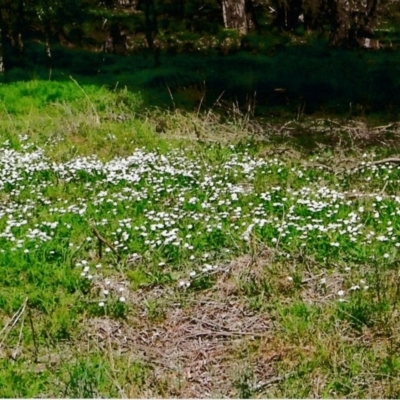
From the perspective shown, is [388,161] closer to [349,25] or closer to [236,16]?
[349,25]

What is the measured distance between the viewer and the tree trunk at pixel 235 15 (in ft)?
103

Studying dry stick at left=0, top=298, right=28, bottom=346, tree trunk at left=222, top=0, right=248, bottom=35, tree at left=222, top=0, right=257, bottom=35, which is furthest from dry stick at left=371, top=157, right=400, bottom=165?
tree trunk at left=222, top=0, right=248, bottom=35

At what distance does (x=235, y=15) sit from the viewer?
3159cm

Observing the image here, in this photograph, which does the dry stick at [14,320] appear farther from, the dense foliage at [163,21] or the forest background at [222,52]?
the dense foliage at [163,21]

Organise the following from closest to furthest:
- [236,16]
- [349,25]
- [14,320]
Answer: [14,320], [349,25], [236,16]

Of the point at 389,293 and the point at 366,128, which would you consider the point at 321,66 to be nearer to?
the point at 366,128

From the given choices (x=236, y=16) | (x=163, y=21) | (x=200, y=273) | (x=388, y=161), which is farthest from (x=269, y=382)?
(x=163, y=21)

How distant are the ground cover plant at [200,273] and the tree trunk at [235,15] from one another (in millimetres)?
20235

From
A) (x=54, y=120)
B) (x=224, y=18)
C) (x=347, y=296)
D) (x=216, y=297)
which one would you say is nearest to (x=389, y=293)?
(x=347, y=296)

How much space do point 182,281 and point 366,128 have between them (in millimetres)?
8594

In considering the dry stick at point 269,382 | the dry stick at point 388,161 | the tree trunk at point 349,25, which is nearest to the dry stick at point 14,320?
the dry stick at point 269,382

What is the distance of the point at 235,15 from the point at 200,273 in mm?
26161

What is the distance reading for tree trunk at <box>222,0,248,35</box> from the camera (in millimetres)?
31406

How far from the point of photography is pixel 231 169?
1107 cm
